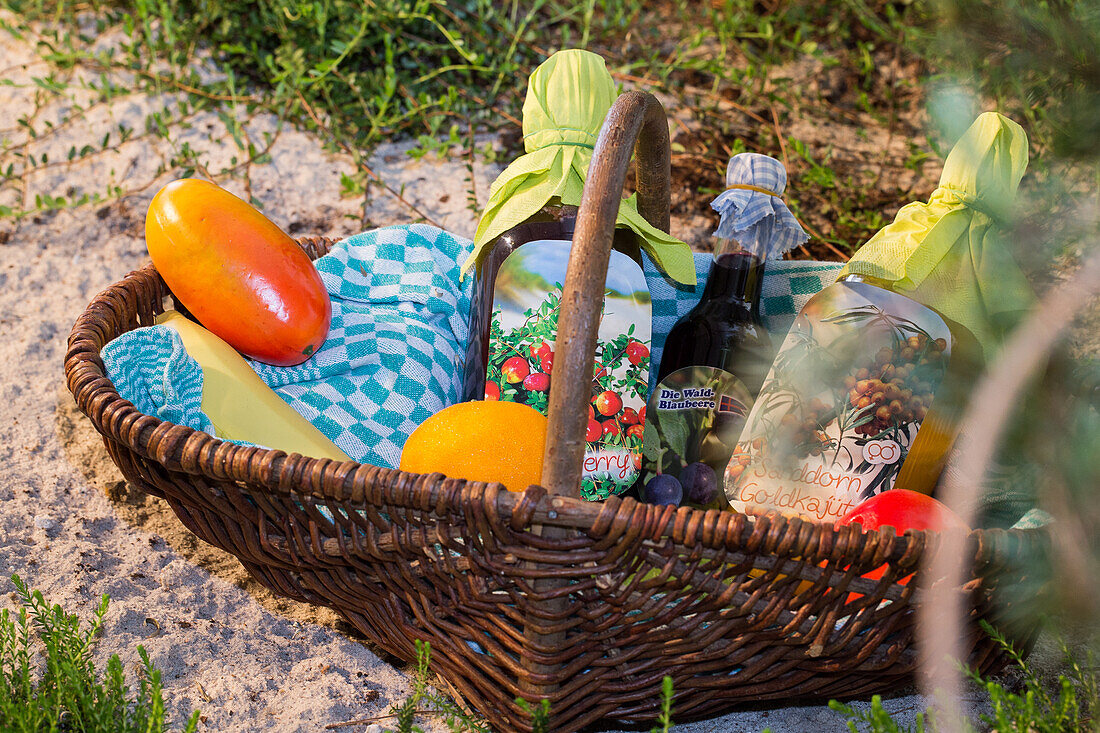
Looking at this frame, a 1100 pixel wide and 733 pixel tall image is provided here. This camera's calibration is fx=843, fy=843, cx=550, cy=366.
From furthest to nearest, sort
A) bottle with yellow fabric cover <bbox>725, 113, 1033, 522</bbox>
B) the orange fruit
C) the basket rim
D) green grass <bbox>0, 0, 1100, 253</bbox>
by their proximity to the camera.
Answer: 1. green grass <bbox>0, 0, 1100, 253</bbox>
2. bottle with yellow fabric cover <bbox>725, 113, 1033, 522</bbox>
3. the orange fruit
4. the basket rim

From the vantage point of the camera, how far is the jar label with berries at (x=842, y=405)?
0.88m

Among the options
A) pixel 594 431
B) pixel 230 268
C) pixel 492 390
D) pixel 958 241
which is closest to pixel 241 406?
pixel 230 268

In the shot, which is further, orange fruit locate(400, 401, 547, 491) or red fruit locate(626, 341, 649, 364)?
red fruit locate(626, 341, 649, 364)

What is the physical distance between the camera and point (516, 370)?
3.01 ft

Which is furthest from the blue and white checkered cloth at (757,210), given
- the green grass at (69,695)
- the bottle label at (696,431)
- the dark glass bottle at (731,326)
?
the green grass at (69,695)

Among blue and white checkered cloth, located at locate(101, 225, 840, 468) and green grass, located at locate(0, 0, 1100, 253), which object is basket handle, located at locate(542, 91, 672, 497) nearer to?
blue and white checkered cloth, located at locate(101, 225, 840, 468)

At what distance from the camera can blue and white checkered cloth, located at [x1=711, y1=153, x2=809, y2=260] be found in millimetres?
896

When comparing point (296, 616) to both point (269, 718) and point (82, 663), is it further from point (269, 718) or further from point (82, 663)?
point (82, 663)

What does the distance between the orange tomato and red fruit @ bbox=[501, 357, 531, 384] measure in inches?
9.6

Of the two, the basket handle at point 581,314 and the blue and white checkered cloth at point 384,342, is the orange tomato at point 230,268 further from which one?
the basket handle at point 581,314

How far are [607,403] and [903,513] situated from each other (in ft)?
1.02

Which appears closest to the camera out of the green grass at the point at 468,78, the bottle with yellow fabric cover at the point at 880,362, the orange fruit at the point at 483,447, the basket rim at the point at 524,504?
the basket rim at the point at 524,504

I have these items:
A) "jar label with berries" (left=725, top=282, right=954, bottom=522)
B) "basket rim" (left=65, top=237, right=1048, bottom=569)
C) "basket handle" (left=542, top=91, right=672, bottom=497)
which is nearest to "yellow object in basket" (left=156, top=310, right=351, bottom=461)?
"basket rim" (left=65, top=237, right=1048, bottom=569)

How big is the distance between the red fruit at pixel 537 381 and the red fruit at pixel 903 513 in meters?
0.33
